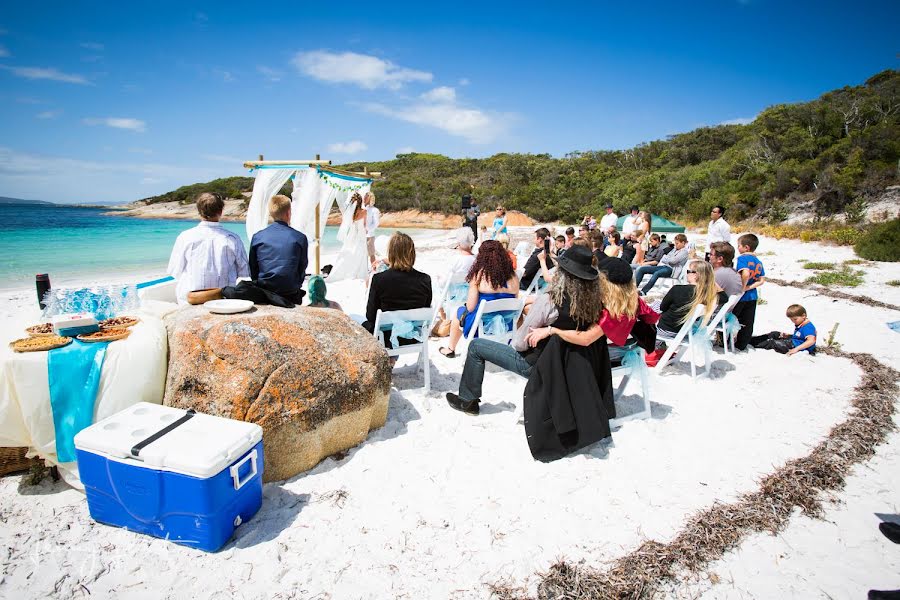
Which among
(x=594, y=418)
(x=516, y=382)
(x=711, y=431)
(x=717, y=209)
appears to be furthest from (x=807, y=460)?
(x=717, y=209)

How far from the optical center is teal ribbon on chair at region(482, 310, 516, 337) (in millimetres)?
4551

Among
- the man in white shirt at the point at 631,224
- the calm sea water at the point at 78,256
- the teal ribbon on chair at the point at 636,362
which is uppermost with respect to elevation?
the man in white shirt at the point at 631,224

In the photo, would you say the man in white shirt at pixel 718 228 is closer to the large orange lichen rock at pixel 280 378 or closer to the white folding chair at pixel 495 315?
the white folding chair at pixel 495 315

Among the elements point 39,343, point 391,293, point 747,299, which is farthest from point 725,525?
point 747,299

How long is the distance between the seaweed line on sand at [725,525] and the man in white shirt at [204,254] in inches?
120

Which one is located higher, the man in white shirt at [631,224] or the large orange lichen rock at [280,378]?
the man in white shirt at [631,224]

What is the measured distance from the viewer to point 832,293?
8492mm

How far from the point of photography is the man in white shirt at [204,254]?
368 centimetres

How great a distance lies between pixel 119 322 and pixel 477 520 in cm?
243

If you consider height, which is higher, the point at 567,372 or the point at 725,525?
the point at 567,372

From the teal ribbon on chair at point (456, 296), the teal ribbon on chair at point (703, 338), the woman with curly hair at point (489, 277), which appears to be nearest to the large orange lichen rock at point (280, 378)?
the woman with curly hair at point (489, 277)

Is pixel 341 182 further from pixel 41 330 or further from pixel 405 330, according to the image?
pixel 41 330

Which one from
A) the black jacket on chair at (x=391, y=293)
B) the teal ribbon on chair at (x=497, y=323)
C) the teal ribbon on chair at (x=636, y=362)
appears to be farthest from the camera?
the teal ribbon on chair at (x=497, y=323)

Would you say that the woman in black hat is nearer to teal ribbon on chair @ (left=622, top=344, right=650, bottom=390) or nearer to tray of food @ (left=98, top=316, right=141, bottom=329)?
teal ribbon on chair @ (left=622, top=344, right=650, bottom=390)
